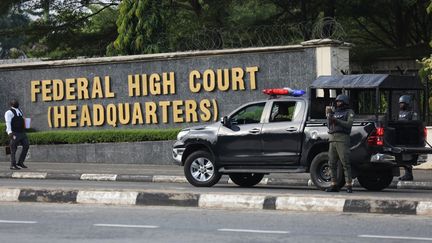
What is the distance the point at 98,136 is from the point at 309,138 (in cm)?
1091

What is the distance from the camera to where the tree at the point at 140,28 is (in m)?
27.7

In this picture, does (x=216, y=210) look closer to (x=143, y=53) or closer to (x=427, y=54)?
(x=143, y=53)

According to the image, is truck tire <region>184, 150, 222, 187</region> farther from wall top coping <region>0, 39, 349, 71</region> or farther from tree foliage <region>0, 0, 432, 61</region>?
tree foliage <region>0, 0, 432, 61</region>

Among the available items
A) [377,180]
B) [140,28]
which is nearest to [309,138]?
[377,180]

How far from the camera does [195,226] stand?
11.7 metres

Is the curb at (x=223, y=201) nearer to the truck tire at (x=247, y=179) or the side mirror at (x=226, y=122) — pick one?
the side mirror at (x=226, y=122)

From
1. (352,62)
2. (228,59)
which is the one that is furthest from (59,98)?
(352,62)

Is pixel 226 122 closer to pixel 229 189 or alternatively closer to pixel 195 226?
pixel 229 189

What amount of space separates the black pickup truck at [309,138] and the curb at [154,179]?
4.27 ft

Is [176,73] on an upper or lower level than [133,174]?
upper

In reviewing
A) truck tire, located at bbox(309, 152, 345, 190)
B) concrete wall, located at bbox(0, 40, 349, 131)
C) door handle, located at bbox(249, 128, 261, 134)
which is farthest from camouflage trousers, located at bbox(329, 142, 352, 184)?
concrete wall, located at bbox(0, 40, 349, 131)

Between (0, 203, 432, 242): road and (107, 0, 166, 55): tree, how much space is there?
1437 centimetres

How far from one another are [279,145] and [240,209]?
3618 millimetres

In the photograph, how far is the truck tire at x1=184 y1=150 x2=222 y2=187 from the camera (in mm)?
17906
